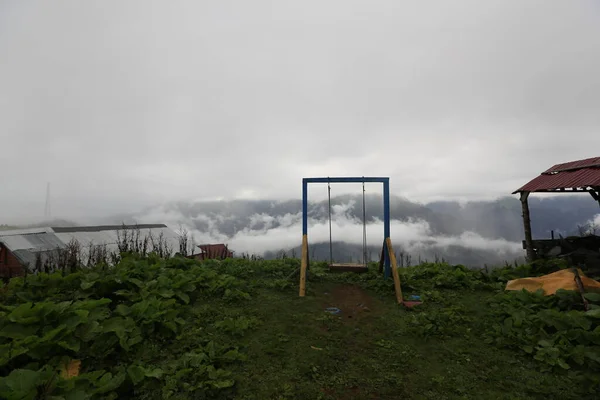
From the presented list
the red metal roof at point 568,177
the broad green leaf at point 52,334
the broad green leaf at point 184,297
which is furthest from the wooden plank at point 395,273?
the broad green leaf at point 52,334

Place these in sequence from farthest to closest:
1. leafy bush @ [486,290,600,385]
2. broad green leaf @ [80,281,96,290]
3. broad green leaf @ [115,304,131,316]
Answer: broad green leaf @ [80,281,96,290], broad green leaf @ [115,304,131,316], leafy bush @ [486,290,600,385]

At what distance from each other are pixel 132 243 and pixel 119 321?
7.41 metres

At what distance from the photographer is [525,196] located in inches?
424

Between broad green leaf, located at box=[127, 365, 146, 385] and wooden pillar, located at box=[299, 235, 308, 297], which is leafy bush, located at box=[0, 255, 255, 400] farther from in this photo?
wooden pillar, located at box=[299, 235, 308, 297]

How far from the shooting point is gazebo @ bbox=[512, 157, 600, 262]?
30.4ft

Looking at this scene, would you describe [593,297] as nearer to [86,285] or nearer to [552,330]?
[552,330]

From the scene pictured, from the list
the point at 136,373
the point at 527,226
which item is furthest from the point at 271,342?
the point at 527,226

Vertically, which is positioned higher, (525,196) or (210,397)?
(525,196)

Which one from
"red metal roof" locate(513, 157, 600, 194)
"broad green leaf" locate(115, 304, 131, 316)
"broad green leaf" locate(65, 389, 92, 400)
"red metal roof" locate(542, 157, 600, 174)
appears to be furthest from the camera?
"red metal roof" locate(542, 157, 600, 174)

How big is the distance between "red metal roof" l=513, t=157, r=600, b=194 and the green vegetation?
482cm

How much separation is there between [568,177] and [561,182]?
1.13 feet

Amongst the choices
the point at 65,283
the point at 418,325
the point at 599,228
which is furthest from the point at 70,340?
the point at 599,228

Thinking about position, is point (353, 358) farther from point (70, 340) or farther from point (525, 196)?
point (525, 196)

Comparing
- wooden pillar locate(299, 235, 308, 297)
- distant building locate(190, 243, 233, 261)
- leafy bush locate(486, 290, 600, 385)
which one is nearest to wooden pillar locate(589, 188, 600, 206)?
leafy bush locate(486, 290, 600, 385)
